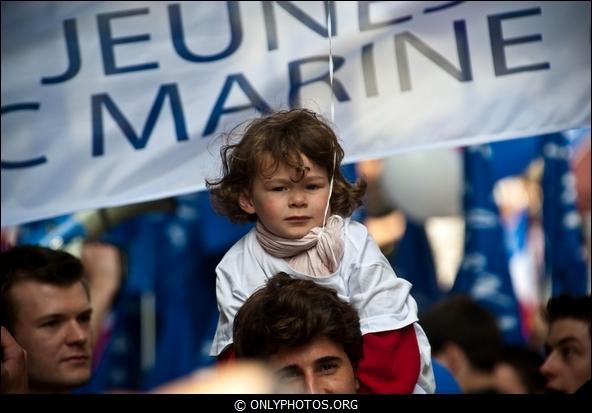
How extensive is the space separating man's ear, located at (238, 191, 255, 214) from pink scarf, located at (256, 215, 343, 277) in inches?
1.6

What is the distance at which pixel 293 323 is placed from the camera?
3410mm

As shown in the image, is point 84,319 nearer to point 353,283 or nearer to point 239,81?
point 239,81

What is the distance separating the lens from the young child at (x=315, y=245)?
3.44m

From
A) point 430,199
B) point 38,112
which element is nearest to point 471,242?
point 430,199

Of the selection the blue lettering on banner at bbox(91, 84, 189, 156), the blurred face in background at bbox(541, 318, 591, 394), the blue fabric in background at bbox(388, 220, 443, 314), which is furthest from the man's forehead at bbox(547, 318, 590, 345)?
the blue lettering on banner at bbox(91, 84, 189, 156)

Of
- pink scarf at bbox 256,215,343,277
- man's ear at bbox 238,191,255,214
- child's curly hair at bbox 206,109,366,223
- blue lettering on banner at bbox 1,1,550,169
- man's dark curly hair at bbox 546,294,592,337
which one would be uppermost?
blue lettering on banner at bbox 1,1,550,169

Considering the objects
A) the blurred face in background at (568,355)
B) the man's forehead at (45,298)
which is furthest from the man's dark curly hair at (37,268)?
the blurred face in background at (568,355)

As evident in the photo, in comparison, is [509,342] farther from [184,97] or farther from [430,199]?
[184,97]

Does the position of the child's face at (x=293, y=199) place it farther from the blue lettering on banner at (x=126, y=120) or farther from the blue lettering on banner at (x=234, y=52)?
the blue lettering on banner at (x=126, y=120)

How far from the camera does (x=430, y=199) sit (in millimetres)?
5938

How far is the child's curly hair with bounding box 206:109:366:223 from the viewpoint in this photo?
3451 millimetres

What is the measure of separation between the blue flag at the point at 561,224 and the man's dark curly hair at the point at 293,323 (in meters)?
2.40

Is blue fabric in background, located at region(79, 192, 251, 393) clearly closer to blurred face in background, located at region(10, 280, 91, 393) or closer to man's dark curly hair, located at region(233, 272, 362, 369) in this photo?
blurred face in background, located at region(10, 280, 91, 393)

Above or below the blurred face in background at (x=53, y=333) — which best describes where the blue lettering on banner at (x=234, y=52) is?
above
